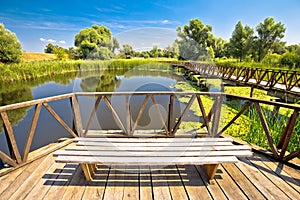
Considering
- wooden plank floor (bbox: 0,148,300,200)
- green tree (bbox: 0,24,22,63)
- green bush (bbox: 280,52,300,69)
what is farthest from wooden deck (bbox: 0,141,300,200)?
green tree (bbox: 0,24,22,63)

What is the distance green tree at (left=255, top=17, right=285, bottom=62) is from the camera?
29.9 meters

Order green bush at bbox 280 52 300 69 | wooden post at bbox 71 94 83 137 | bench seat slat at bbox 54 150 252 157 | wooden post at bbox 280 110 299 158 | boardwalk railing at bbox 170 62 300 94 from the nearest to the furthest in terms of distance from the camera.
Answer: bench seat slat at bbox 54 150 252 157 < wooden post at bbox 280 110 299 158 < wooden post at bbox 71 94 83 137 < boardwalk railing at bbox 170 62 300 94 < green bush at bbox 280 52 300 69

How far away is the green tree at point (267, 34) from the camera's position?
29859 millimetres

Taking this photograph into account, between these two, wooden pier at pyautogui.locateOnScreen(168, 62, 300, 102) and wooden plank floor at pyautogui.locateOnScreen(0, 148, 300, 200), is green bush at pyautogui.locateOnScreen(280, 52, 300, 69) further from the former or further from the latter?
wooden plank floor at pyautogui.locateOnScreen(0, 148, 300, 200)

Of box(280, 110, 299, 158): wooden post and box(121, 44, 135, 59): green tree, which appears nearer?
box(280, 110, 299, 158): wooden post

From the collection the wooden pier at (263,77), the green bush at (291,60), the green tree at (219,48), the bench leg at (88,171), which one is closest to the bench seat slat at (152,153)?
the bench leg at (88,171)

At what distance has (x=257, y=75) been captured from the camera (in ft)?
28.5

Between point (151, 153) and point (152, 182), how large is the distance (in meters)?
0.34

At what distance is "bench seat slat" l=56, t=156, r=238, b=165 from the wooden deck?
12.4 inches

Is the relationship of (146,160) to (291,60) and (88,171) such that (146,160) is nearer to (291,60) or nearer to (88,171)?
(88,171)

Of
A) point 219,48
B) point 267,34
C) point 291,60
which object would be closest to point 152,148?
point 291,60

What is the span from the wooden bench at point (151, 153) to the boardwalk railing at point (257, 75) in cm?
658

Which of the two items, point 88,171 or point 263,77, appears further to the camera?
point 263,77

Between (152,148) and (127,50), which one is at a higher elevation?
(127,50)
